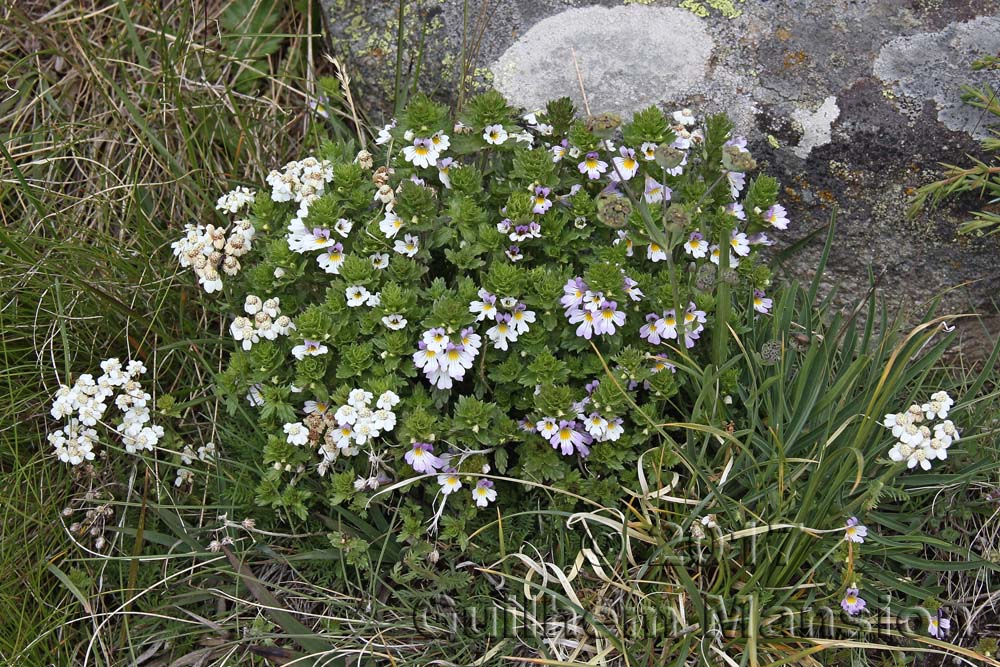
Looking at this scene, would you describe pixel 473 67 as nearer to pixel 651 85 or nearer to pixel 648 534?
pixel 651 85

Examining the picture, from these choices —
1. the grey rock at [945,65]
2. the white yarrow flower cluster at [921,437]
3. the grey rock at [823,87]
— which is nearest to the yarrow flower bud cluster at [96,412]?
the grey rock at [823,87]

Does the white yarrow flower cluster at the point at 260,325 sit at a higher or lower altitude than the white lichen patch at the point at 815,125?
lower

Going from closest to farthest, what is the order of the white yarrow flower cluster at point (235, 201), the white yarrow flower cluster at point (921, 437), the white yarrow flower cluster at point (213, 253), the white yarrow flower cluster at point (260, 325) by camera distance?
the white yarrow flower cluster at point (921, 437) < the white yarrow flower cluster at point (260, 325) < the white yarrow flower cluster at point (213, 253) < the white yarrow flower cluster at point (235, 201)

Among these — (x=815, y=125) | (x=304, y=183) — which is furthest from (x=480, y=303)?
(x=815, y=125)

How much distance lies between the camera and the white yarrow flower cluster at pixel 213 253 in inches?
122

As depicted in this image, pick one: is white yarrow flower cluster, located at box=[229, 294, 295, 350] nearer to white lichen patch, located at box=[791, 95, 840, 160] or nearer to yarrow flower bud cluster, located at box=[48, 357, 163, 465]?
yarrow flower bud cluster, located at box=[48, 357, 163, 465]

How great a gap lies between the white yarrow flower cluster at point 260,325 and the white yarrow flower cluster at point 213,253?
0.18 m

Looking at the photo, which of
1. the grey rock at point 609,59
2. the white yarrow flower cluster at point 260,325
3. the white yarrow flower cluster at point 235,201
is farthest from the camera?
the grey rock at point 609,59

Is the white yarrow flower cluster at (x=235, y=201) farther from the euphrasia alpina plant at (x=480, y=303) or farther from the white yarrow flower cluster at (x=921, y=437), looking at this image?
the white yarrow flower cluster at (x=921, y=437)

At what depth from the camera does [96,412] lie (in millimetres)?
3062

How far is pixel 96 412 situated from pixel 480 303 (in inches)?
54.1

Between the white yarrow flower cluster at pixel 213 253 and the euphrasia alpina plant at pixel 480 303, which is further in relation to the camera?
the white yarrow flower cluster at pixel 213 253

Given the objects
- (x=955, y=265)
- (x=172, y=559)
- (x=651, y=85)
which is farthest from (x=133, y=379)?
(x=955, y=265)

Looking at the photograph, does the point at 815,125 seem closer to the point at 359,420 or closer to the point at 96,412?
the point at 359,420
